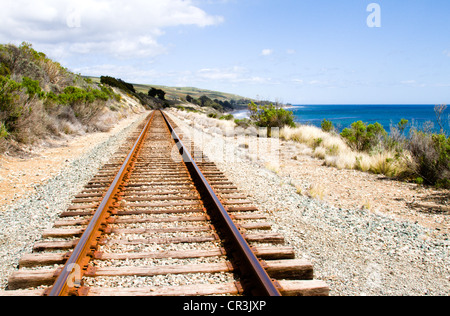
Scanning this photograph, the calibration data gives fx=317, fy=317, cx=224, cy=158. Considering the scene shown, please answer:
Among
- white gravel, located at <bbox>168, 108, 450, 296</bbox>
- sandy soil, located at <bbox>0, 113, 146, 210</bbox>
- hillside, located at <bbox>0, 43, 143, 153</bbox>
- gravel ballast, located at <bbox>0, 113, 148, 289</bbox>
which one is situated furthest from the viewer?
hillside, located at <bbox>0, 43, 143, 153</bbox>

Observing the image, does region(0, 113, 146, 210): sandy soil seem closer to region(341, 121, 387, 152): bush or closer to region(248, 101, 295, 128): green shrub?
region(341, 121, 387, 152): bush

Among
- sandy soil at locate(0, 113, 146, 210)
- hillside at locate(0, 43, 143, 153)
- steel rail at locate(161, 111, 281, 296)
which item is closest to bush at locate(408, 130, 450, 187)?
steel rail at locate(161, 111, 281, 296)

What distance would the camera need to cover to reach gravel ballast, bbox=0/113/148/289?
12.6 ft

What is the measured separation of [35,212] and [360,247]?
502cm

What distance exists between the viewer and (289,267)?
3256 millimetres

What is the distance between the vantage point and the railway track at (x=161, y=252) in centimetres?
294

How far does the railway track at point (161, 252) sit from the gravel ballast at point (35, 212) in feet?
0.79

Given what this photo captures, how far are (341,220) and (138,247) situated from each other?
10.6ft

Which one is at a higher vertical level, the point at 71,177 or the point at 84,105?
the point at 84,105

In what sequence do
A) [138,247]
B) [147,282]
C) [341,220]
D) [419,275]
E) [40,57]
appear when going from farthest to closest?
[40,57] → [341,220] → [138,247] → [419,275] → [147,282]

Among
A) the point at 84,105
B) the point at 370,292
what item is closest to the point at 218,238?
the point at 370,292

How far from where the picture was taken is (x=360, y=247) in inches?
167

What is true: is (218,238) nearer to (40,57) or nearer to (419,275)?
(419,275)

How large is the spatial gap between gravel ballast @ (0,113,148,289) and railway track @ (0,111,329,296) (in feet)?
0.79
